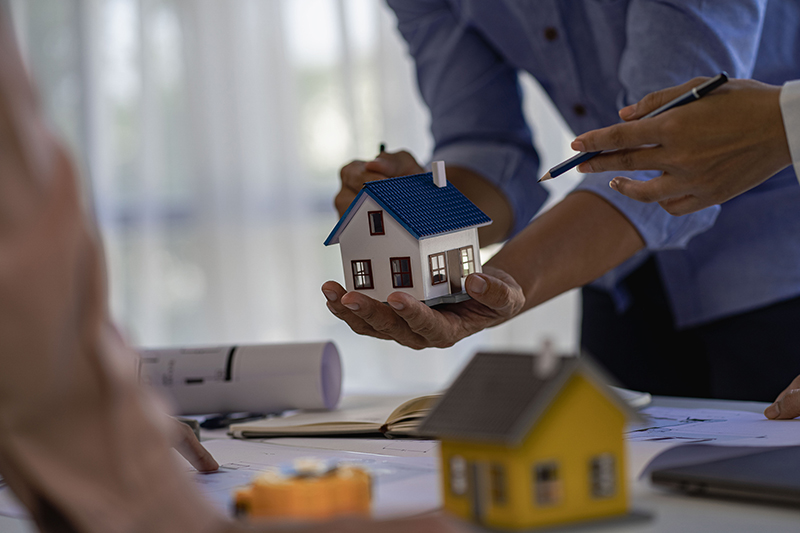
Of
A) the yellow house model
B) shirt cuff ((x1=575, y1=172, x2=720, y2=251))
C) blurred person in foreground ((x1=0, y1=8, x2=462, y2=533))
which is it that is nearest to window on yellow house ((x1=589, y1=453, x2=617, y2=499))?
the yellow house model

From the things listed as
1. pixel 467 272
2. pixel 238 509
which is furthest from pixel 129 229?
pixel 238 509

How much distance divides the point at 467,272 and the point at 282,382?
334 mm

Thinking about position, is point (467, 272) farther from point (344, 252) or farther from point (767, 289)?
point (767, 289)

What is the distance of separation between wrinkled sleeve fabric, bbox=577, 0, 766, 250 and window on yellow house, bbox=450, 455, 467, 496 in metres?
0.70

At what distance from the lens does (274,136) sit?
2852 mm

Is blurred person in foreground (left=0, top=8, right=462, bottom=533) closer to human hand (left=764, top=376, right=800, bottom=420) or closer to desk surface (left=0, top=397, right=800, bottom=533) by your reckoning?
desk surface (left=0, top=397, right=800, bottom=533)

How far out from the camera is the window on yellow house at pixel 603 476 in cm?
47

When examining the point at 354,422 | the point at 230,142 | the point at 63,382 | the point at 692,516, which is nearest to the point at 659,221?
the point at 354,422

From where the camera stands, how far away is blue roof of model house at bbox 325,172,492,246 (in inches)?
36.9

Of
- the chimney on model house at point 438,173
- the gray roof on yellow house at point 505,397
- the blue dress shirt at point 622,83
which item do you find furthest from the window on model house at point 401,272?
the gray roof on yellow house at point 505,397

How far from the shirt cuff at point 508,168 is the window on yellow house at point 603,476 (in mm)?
935

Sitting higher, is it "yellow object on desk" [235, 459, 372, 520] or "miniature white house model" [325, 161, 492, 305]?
"miniature white house model" [325, 161, 492, 305]

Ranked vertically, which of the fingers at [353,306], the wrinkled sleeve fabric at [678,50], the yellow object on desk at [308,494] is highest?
the wrinkled sleeve fabric at [678,50]

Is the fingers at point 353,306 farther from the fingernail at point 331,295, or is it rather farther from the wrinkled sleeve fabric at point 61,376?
the wrinkled sleeve fabric at point 61,376
